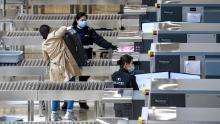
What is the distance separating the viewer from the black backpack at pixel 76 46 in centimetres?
1281

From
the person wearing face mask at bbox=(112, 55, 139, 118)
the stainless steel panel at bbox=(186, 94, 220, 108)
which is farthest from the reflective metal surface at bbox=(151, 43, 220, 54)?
the stainless steel panel at bbox=(186, 94, 220, 108)

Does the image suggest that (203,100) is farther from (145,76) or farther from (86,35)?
(86,35)

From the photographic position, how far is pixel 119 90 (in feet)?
31.2

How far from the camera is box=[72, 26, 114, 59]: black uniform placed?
13633 mm

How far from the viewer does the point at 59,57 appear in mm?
13078

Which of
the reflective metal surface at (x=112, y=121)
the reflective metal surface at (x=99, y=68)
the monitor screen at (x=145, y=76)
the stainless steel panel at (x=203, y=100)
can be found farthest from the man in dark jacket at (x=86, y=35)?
the stainless steel panel at (x=203, y=100)

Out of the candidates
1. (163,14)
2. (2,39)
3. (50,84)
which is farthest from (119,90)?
(2,39)

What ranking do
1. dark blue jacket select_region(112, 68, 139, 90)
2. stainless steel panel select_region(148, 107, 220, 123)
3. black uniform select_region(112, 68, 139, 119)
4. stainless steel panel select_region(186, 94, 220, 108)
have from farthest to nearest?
dark blue jacket select_region(112, 68, 139, 90) < black uniform select_region(112, 68, 139, 119) < stainless steel panel select_region(186, 94, 220, 108) < stainless steel panel select_region(148, 107, 220, 123)

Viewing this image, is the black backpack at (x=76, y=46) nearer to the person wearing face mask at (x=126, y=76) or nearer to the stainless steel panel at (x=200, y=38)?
the person wearing face mask at (x=126, y=76)

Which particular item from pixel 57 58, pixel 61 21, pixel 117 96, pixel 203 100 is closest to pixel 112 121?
pixel 203 100

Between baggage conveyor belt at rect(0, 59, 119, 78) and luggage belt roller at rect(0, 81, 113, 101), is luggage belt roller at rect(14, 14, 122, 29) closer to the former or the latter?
baggage conveyor belt at rect(0, 59, 119, 78)

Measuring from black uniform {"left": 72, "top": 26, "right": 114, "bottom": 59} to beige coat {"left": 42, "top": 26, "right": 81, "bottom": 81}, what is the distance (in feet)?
2.06

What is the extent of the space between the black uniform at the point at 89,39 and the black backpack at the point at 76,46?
727mm

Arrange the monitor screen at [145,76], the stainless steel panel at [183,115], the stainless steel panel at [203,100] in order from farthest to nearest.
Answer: the monitor screen at [145,76] < the stainless steel panel at [203,100] < the stainless steel panel at [183,115]
